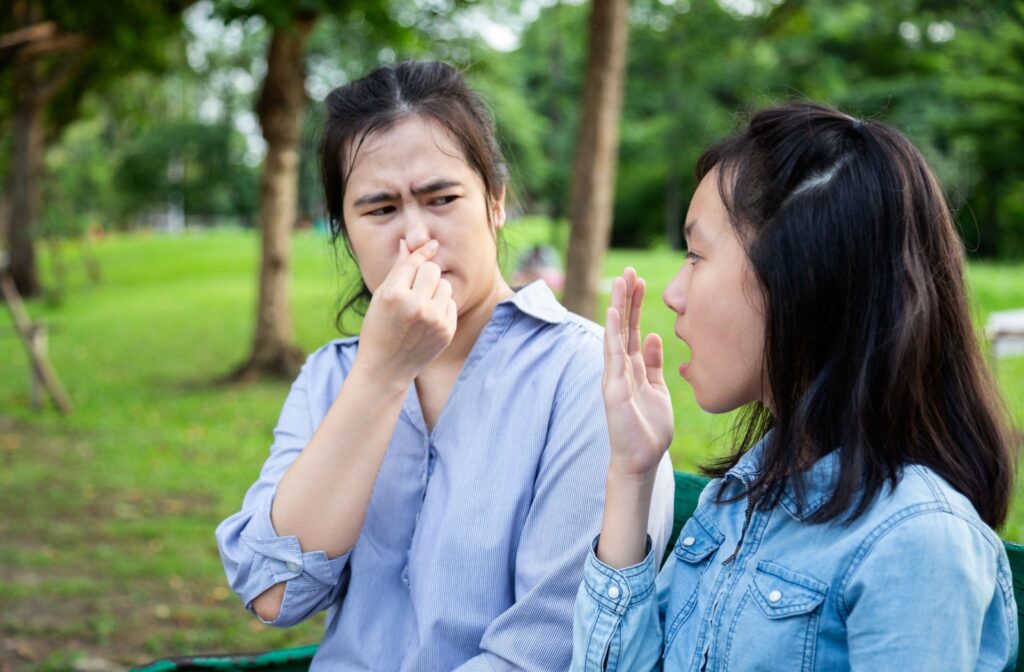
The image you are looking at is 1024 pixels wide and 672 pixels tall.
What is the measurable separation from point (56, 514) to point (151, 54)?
26.0 ft

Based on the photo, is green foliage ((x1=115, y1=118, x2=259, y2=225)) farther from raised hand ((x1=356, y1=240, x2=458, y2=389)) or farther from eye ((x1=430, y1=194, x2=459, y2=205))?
raised hand ((x1=356, y1=240, x2=458, y2=389))

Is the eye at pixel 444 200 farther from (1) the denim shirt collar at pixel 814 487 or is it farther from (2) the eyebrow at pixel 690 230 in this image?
(1) the denim shirt collar at pixel 814 487

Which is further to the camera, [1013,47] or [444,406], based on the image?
[1013,47]

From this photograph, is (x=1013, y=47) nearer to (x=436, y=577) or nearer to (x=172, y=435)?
(x=172, y=435)

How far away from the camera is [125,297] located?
21.5 metres

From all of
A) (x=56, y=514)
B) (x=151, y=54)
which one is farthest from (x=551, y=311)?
(x=151, y=54)

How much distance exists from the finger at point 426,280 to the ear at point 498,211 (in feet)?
1.13

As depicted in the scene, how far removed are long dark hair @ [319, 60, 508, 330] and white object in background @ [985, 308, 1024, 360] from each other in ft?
14.5

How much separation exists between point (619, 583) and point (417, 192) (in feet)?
2.68

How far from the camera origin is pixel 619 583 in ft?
5.20

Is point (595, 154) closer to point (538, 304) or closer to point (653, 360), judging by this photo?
point (538, 304)

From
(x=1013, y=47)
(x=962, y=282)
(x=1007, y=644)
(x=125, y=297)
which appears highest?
(x=1013, y=47)

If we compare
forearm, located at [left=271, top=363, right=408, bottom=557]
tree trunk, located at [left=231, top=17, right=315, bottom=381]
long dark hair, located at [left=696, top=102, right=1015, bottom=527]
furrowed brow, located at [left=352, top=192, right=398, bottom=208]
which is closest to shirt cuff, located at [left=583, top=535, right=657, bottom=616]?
long dark hair, located at [left=696, top=102, right=1015, bottom=527]

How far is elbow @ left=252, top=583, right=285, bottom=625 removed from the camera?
6.25 feet
